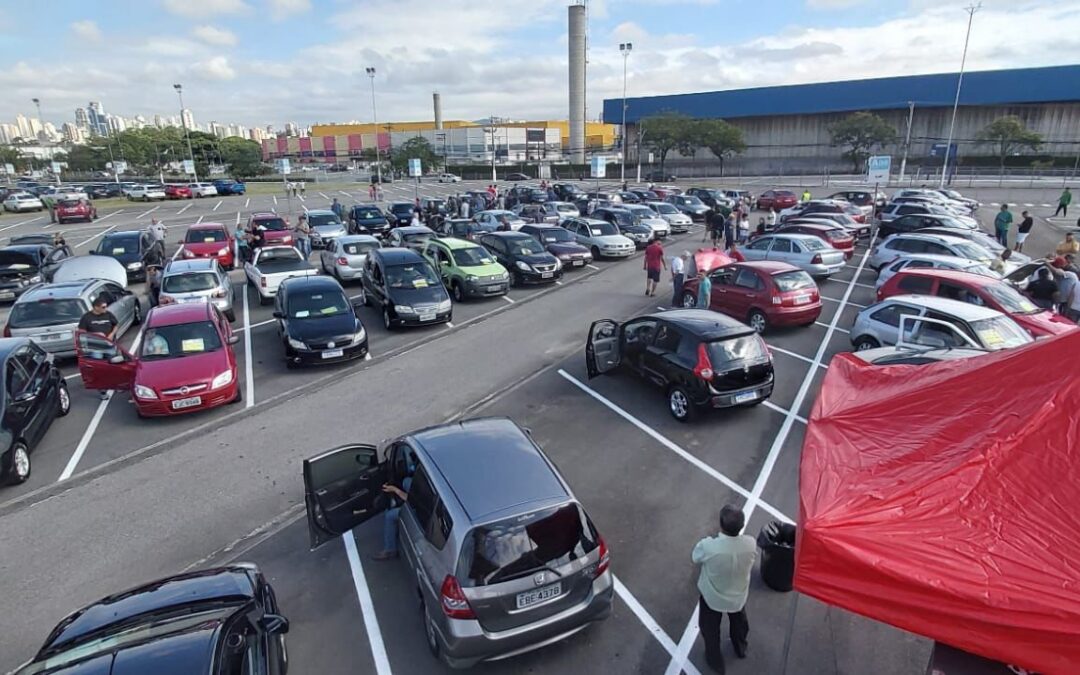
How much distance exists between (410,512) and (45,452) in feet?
23.3

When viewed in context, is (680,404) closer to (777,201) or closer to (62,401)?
(62,401)

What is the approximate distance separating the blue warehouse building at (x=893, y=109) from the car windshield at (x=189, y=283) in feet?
257

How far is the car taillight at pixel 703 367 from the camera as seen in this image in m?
9.00

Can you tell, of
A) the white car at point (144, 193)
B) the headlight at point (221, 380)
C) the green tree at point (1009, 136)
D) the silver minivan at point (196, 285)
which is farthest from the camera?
the green tree at point (1009, 136)

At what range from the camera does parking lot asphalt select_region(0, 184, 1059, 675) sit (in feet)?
17.4

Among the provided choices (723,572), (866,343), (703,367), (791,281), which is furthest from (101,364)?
(866,343)

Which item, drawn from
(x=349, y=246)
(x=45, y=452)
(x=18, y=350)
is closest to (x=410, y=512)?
(x=45, y=452)

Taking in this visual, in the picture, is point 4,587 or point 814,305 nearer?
point 4,587

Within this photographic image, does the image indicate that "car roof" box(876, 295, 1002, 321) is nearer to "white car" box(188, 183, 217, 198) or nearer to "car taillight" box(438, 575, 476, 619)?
"car taillight" box(438, 575, 476, 619)

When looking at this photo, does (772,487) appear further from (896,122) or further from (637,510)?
(896,122)

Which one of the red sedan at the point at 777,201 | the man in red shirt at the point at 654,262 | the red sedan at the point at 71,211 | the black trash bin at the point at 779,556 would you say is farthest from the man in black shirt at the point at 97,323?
the red sedan at the point at 777,201

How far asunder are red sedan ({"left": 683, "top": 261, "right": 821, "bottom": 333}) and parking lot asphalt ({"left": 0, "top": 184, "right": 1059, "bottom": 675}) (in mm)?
574

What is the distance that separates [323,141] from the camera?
151 metres

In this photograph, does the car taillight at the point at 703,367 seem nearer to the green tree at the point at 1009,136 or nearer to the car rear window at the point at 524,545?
the car rear window at the point at 524,545
